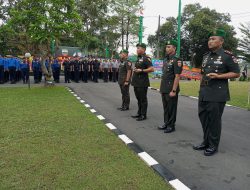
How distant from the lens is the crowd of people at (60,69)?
19188mm

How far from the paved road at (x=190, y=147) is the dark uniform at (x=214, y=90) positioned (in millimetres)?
439

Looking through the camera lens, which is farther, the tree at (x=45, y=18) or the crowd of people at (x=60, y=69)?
the crowd of people at (x=60, y=69)

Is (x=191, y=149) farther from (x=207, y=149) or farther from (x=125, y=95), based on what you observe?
(x=125, y=95)

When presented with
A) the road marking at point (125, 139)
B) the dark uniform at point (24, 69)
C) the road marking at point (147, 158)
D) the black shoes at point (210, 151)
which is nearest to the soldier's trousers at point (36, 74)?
the dark uniform at point (24, 69)

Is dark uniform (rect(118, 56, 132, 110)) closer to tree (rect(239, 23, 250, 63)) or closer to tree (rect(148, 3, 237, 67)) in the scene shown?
tree (rect(239, 23, 250, 63))

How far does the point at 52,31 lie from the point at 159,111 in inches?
273

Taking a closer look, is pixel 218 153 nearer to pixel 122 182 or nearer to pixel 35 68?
pixel 122 182

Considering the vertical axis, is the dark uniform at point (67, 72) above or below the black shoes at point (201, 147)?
above

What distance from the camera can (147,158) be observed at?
4.64 meters

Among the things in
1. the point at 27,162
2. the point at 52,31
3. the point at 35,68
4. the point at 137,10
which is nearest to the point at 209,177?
the point at 27,162

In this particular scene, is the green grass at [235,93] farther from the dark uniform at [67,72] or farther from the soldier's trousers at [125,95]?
the dark uniform at [67,72]

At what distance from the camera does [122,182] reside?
3689mm

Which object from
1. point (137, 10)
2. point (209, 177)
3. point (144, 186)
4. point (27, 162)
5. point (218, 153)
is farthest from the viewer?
point (137, 10)

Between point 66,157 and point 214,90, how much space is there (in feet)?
8.23
